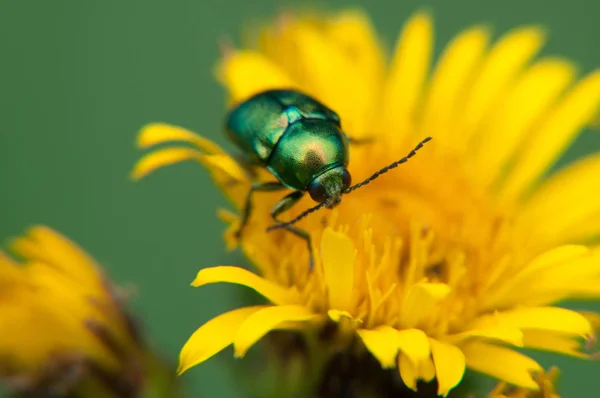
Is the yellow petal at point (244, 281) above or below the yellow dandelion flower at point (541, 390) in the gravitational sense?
above

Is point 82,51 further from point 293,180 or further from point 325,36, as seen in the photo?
point 293,180

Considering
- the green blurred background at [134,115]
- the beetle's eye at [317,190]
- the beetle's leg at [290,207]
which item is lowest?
the green blurred background at [134,115]

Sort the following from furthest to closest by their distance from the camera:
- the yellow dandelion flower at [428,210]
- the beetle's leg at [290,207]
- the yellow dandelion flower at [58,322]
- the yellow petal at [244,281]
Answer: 1. the yellow dandelion flower at [58,322]
2. the beetle's leg at [290,207]
3. the yellow dandelion flower at [428,210]
4. the yellow petal at [244,281]

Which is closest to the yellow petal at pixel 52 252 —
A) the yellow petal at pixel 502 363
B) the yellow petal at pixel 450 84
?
the yellow petal at pixel 502 363

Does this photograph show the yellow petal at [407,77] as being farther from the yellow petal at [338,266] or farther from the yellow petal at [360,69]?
the yellow petal at [338,266]

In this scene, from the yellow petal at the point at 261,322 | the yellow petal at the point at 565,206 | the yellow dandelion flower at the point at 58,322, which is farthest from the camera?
the yellow petal at the point at 565,206

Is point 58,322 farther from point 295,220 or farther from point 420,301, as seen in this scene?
point 420,301

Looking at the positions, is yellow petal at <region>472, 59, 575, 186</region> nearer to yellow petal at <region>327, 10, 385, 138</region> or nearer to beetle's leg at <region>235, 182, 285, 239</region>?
yellow petal at <region>327, 10, 385, 138</region>
